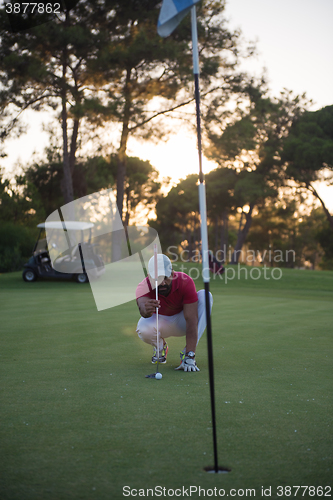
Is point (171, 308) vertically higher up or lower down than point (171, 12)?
lower down

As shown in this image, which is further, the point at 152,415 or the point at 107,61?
the point at 107,61

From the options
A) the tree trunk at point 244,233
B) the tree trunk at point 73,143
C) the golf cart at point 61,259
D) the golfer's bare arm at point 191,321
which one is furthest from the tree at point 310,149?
the golfer's bare arm at point 191,321

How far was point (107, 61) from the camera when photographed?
22078mm

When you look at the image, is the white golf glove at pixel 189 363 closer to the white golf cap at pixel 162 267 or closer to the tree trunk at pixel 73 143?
the white golf cap at pixel 162 267

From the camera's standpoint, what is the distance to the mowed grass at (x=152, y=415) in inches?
98.2

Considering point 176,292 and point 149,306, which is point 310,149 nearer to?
point 176,292

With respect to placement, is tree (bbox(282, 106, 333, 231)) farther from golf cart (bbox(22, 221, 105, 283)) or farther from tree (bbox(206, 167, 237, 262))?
golf cart (bbox(22, 221, 105, 283))

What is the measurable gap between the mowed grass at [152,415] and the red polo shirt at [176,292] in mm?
700

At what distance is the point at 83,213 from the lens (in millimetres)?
33188

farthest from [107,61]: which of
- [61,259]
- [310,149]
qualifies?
[310,149]

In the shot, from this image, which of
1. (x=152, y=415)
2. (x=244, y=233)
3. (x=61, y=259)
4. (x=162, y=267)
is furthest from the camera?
(x=244, y=233)

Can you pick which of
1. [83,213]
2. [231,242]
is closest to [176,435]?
[83,213]

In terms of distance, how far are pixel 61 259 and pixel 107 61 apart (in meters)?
9.59

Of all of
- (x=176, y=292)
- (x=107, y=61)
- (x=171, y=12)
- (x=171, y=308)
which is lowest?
(x=171, y=308)
